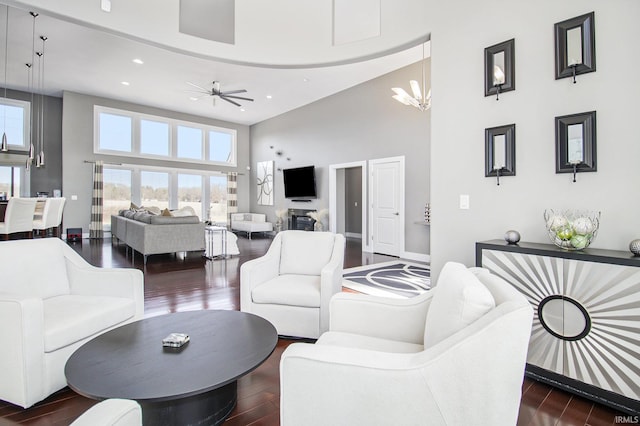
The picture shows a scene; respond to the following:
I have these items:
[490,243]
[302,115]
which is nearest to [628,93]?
[490,243]

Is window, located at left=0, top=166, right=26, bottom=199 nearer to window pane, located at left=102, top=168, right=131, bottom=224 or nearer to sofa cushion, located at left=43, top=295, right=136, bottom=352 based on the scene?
window pane, located at left=102, top=168, right=131, bottom=224

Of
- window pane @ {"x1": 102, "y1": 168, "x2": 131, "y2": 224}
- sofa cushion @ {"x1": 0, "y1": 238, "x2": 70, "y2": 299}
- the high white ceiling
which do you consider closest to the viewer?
sofa cushion @ {"x1": 0, "y1": 238, "x2": 70, "y2": 299}

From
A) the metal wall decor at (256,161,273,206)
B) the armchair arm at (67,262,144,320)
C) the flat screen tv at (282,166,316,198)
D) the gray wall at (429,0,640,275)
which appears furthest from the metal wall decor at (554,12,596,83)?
the metal wall decor at (256,161,273,206)

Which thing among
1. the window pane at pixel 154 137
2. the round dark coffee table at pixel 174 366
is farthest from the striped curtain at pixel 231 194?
the round dark coffee table at pixel 174 366

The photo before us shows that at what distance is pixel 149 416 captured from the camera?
1418mm

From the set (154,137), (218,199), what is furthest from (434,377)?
(218,199)

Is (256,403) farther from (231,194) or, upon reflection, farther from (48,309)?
(231,194)

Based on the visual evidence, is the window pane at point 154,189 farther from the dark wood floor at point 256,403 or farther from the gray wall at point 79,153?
the dark wood floor at point 256,403

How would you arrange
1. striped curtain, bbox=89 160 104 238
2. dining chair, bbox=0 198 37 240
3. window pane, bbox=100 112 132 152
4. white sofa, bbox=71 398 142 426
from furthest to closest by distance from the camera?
window pane, bbox=100 112 132 152, striped curtain, bbox=89 160 104 238, dining chair, bbox=0 198 37 240, white sofa, bbox=71 398 142 426

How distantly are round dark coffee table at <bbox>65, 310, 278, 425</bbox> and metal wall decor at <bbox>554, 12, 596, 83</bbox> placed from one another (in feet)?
8.28

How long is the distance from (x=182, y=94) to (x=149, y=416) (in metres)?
8.28

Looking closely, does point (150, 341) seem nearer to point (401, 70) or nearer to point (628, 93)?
point (628, 93)

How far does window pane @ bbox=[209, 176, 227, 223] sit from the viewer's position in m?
10.9

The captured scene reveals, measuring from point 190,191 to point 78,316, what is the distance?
9.06 meters
